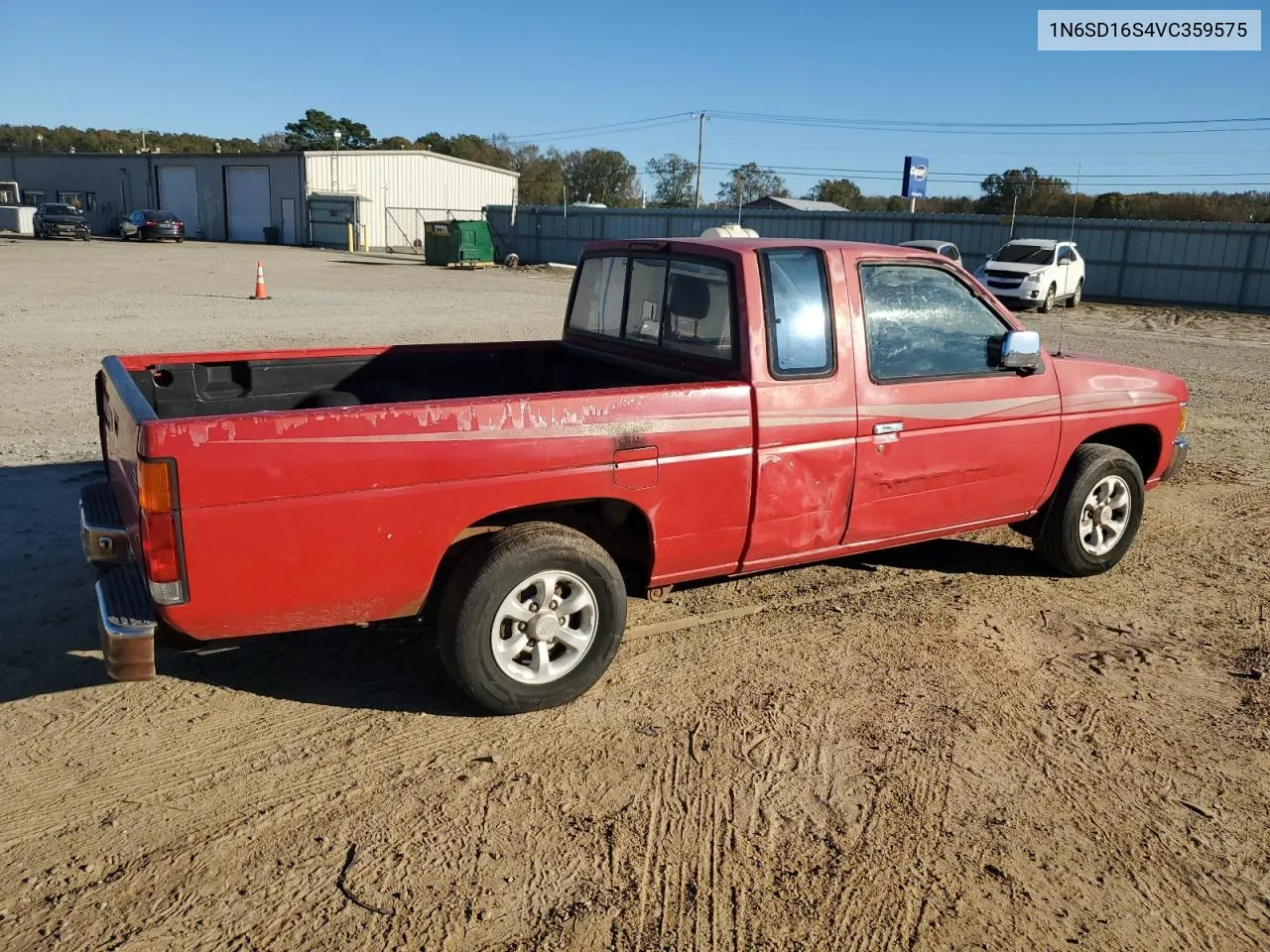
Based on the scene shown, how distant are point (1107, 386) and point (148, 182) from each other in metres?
61.9

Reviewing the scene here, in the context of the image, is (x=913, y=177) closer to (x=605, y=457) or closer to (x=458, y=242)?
(x=458, y=242)

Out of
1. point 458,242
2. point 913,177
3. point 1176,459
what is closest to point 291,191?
point 458,242

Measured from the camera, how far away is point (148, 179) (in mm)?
56750

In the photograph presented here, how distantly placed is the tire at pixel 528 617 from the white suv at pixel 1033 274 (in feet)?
75.8

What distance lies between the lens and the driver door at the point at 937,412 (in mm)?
4672

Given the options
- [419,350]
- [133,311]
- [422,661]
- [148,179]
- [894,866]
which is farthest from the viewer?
[148,179]

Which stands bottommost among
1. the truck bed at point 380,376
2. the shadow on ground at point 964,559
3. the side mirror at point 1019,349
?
the shadow on ground at point 964,559

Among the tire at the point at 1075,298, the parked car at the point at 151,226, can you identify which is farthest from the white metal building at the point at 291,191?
the tire at the point at 1075,298

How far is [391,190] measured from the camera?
53.2 m

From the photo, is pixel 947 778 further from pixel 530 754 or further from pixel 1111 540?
pixel 1111 540

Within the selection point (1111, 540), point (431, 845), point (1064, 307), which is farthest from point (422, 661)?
point (1064, 307)

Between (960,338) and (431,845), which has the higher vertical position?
(960,338)

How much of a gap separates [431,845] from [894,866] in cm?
146

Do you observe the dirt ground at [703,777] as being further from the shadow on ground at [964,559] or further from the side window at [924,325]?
the side window at [924,325]
